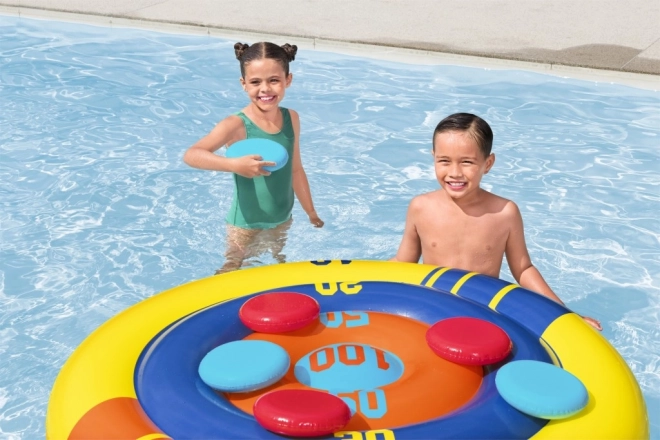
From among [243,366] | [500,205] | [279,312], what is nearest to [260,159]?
[500,205]

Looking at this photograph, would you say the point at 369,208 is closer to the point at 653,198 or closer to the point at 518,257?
the point at 653,198

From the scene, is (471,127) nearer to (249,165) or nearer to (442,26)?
(249,165)

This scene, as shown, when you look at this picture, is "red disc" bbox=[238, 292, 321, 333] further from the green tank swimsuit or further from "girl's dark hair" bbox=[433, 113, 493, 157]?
the green tank swimsuit

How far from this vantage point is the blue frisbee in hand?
386 cm

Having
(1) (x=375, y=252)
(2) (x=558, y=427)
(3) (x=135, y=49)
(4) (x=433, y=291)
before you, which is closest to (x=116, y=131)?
(3) (x=135, y=49)

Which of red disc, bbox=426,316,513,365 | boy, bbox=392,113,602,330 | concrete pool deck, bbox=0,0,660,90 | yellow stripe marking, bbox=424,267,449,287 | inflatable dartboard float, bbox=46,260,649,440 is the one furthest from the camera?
concrete pool deck, bbox=0,0,660,90

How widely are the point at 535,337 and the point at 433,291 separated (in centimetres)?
41

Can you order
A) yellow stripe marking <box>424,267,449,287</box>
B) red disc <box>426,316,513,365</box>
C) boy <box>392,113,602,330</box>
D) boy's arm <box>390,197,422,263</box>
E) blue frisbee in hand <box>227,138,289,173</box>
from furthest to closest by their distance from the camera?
blue frisbee in hand <box>227,138,289,173</box>, boy's arm <box>390,197,422,263</box>, boy <box>392,113,602,330</box>, yellow stripe marking <box>424,267,449,287</box>, red disc <box>426,316,513,365</box>

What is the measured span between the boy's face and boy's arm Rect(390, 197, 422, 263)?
0.25 meters

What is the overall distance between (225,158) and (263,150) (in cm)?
18

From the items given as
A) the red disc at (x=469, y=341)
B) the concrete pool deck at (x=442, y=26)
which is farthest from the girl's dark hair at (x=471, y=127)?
the concrete pool deck at (x=442, y=26)

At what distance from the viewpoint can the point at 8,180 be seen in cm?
604

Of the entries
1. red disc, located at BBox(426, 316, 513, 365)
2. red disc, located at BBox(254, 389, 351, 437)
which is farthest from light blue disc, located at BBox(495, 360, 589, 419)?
red disc, located at BBox(254, 389, 351, 437)

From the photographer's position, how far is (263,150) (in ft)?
12.8
